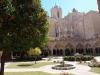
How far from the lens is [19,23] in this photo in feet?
19.9

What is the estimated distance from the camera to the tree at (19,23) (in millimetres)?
5645

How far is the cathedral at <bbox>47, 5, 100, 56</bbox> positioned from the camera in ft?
136

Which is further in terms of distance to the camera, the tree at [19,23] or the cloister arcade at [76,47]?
the cloister arcade at [76,47]

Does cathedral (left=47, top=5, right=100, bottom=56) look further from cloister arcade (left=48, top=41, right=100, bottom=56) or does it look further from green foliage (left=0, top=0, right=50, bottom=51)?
green foliage (left=0, top=0, right=50, bottom=51)

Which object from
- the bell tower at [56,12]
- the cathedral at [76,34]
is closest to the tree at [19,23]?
the cathedral at [76,34]

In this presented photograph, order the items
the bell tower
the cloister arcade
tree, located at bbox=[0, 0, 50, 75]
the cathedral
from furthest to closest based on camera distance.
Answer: the bell tower → the cathedral → the cloister arcade → tree, located at bbox=[0, 0, 50, 75]

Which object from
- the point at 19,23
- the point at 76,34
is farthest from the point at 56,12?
the point at 19,23

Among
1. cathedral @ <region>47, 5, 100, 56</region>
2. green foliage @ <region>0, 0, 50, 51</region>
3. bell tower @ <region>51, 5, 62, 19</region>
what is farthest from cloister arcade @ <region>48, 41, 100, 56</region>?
green foliage @ <region>0, 0, 50, 51</region>

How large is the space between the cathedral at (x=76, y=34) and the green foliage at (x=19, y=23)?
A: 33419 millimetres

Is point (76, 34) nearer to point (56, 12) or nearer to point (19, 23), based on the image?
point (56, 12)

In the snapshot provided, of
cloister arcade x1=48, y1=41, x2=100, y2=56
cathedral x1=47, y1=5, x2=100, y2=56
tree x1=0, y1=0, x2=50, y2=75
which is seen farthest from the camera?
cathedral x1=47, y1=5, x2=100, y2=56

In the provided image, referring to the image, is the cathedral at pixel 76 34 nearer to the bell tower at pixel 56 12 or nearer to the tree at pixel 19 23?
the bell tower at pixel 56 12

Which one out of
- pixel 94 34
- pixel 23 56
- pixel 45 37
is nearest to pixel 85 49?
pixel 94 34

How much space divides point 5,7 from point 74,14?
58.6 m
